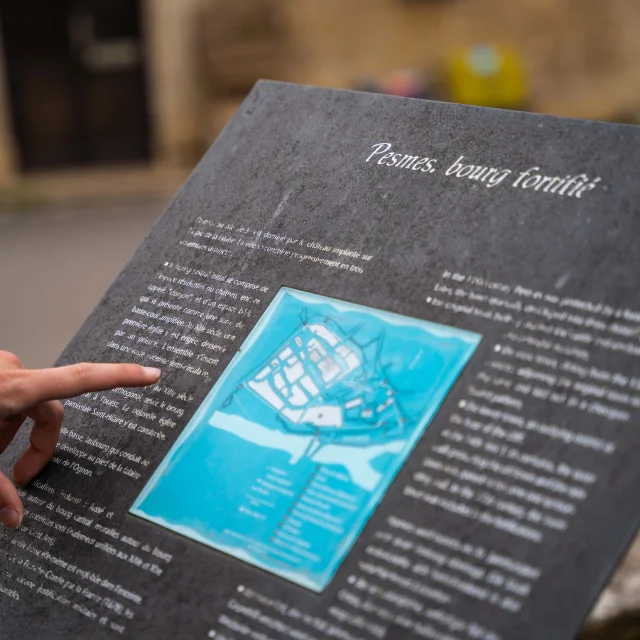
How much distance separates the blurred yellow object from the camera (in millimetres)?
6160

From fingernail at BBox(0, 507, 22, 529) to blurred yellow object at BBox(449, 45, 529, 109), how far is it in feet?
18.2

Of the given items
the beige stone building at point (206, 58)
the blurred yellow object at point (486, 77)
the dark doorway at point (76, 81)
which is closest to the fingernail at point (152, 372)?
the beige stone building at point (206, 58)

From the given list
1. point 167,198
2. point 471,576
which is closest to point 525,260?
point 471,576

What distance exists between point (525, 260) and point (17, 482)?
581 millimetres

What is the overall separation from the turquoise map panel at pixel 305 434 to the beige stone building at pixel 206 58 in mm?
5322

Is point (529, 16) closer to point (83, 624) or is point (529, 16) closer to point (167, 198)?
point (167, 198)

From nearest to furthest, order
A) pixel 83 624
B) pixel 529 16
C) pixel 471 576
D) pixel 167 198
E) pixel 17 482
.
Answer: pixel 471 576, pixel 83 624, pixel 17 482, pixel 167 198, pixel 529 16

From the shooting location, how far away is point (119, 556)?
892 millimetres

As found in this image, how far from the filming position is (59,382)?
3.13 ft

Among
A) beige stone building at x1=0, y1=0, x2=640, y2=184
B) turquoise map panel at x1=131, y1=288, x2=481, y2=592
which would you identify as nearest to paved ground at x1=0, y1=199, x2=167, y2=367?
beige stone building at x1=0, y1=0, x2=640, y2=184

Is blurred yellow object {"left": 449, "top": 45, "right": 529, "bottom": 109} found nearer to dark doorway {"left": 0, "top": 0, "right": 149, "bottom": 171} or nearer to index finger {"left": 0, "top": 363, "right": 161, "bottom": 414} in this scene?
dark doorway {"left": 0, "top": 0, "right": 149, "bottom": 171}

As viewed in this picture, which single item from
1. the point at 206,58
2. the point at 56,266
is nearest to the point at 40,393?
the point at 56,266

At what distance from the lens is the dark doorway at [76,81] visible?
6.23 meters

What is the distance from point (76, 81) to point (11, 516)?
5921 millimetres
